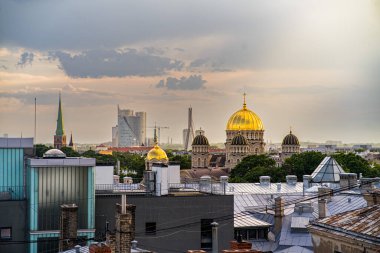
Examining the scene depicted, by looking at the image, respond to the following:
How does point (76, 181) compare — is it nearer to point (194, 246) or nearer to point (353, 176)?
point (194, 246)

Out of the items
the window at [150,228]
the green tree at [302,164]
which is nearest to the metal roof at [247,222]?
the window at [150,228]

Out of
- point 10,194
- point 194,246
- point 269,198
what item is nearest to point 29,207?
point 10,194

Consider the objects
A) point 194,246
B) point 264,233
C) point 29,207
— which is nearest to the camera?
point 29,207

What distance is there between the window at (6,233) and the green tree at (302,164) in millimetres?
93308

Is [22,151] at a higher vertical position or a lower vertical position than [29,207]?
higher

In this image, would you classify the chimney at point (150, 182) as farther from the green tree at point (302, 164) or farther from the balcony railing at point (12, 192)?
the green tree at point (302, 164)

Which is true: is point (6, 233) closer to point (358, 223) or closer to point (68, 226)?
point (68, 226)

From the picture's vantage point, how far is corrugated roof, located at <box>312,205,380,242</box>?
75.6 feet

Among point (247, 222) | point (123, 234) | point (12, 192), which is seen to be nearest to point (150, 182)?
point (12, 192)

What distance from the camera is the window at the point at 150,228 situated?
3688 centimetres

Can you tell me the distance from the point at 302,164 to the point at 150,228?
9788cm

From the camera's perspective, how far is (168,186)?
1612 inches

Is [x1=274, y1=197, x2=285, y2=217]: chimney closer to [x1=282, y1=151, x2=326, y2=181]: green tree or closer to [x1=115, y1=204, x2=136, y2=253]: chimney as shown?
[x1=115, y1=204, x2=136, y2=253]: chimney

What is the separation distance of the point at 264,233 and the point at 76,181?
14064mm
